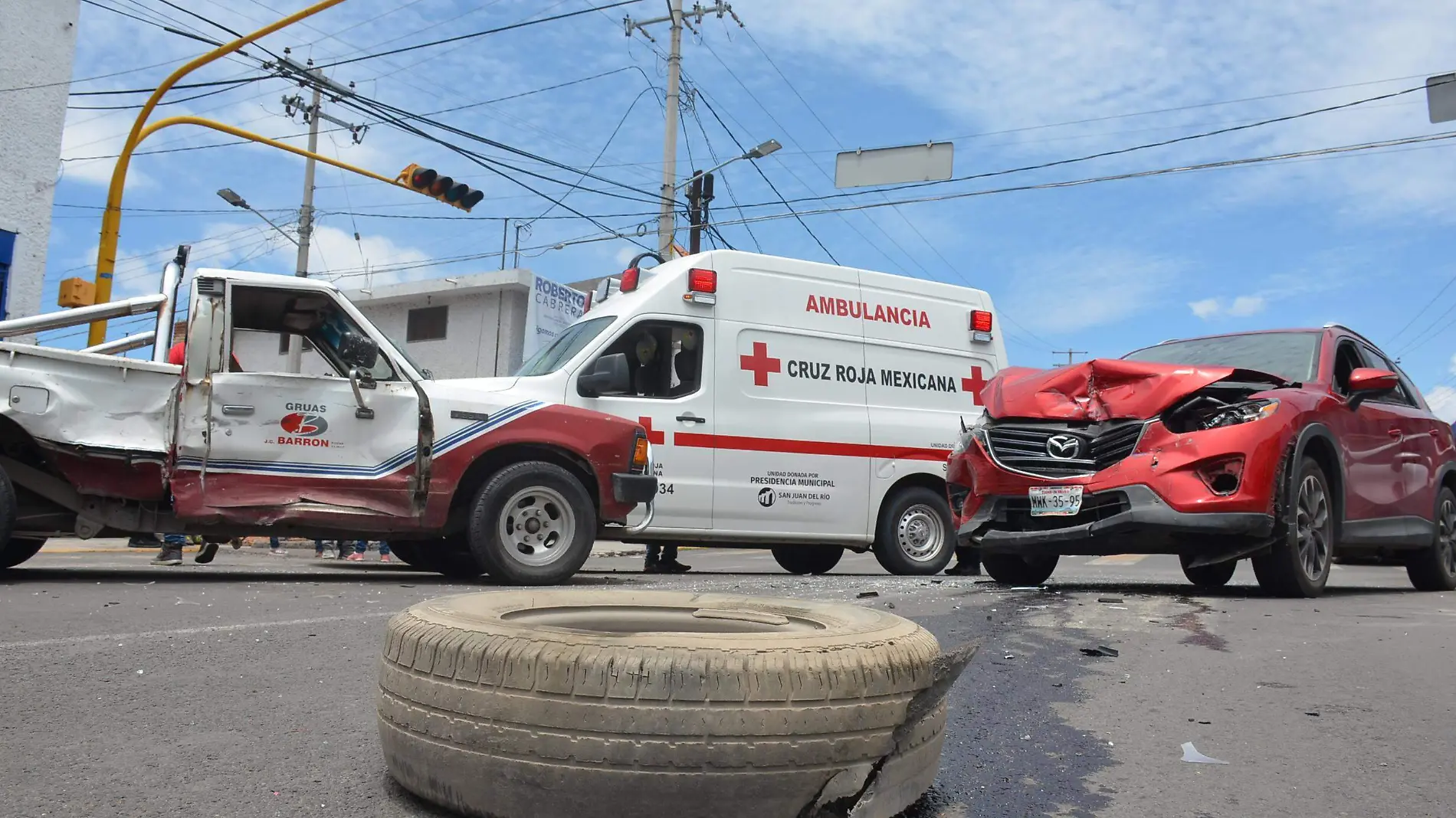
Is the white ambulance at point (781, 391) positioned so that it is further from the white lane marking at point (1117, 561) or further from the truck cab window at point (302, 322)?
the white lane marking at point (1117, 561)

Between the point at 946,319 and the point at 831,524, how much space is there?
235cm

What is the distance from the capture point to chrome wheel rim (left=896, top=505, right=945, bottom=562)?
376 inches

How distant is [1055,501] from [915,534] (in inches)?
137

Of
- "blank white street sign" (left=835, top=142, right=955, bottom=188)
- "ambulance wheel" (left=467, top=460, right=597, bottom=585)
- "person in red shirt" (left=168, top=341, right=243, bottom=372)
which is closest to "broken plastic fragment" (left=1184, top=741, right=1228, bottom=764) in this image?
"ambulance wheel" (left=467, top=460, right=597, bottom=585)

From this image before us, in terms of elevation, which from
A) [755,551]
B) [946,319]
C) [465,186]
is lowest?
[755,551]

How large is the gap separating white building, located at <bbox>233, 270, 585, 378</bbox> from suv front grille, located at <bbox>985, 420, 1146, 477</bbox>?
22109 mm

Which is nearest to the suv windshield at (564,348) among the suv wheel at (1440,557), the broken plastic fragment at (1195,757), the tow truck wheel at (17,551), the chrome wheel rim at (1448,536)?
the tow truck wheel at (17,551)

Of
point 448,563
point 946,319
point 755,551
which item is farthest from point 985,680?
point 755,551

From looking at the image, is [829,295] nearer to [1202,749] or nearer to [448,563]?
[448,563]

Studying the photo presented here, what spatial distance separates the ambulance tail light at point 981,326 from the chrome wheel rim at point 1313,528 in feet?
13.7

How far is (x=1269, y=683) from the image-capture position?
3.81 m

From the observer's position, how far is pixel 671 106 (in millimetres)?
21688

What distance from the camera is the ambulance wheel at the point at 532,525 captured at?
22.4ft

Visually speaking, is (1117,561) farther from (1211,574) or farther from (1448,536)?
(1211,574)
